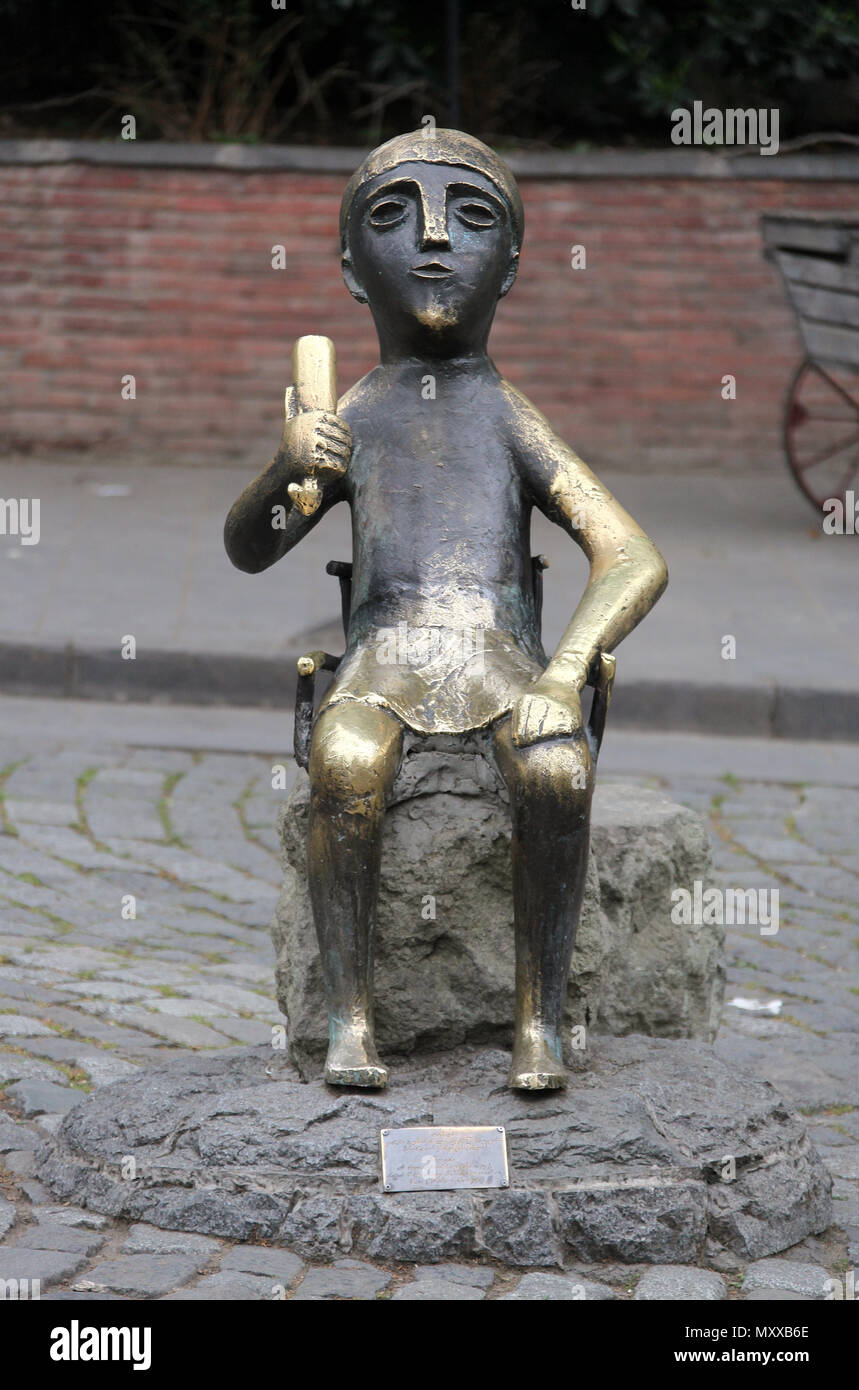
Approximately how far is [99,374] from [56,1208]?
27.1 feet

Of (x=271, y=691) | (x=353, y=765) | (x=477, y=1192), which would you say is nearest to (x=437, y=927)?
(x=353, y=765)

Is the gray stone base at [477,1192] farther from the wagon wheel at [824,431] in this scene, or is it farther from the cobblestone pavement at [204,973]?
the wagon wheel at [824,431]

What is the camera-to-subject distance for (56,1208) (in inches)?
134

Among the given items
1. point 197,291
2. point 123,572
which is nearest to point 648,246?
point 197,291

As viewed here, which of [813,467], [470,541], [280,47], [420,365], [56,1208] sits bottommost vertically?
[56,1208]

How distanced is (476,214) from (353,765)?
1.18 metres

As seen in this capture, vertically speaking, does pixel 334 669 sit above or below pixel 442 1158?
above

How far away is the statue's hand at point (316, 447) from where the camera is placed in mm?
3629

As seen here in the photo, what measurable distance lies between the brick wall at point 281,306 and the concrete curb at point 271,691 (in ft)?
12.2

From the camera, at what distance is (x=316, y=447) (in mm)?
3629

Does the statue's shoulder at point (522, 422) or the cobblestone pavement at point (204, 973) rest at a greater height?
the statue's shoulder at point (522, 422)

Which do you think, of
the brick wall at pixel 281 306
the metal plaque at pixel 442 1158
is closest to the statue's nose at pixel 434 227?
the metal plaque at pixel 442 1158

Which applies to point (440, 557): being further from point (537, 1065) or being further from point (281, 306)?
point (281, 306)

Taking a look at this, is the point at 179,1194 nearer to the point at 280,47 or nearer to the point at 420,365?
the point at 420,365
